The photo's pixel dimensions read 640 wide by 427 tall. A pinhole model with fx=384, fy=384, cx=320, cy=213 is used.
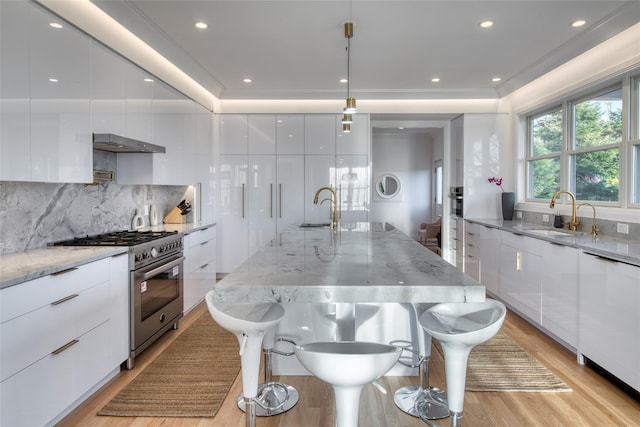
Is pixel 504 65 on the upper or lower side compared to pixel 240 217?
Result: upper

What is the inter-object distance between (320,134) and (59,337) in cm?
402

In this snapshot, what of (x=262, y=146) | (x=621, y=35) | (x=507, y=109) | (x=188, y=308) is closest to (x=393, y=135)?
(x=507, y=109)

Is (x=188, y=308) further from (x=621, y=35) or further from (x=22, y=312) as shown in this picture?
(x=621, y=35)

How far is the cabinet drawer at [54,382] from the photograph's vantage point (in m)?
1.74

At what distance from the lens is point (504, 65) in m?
4.14

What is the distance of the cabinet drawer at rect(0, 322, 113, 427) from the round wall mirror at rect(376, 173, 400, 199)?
7.16m

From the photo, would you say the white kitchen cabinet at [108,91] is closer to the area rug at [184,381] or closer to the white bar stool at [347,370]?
the area rug at [184,381]

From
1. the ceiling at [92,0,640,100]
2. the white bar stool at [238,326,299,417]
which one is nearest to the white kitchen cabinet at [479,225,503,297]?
the ceiling at [92,0,640,100]

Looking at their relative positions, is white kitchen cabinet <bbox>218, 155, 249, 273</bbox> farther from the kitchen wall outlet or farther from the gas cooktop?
the kitchen wall outlet

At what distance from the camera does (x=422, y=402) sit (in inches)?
88.1

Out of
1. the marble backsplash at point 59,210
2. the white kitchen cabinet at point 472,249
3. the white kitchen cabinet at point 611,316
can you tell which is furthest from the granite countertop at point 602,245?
the marble backsplash at point 59,210

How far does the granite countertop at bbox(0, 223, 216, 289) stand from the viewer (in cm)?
178

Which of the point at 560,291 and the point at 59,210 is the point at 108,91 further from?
the point at 560,291

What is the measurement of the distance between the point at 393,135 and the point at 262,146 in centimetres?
431
